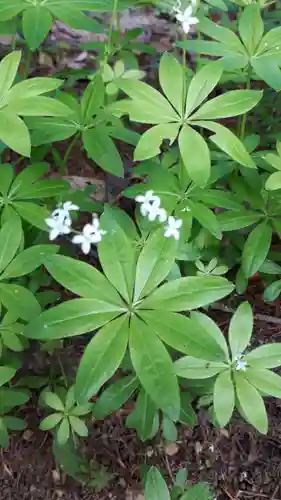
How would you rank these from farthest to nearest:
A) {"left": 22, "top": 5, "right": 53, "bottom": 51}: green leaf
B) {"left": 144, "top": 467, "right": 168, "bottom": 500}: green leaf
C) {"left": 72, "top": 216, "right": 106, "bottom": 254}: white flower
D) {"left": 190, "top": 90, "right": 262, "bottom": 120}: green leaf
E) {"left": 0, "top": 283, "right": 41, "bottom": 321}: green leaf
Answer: {"left": 22, "top": 5, "right": 53, "bottom": 51}: green leaf → {"left": 190, "top": 90, "right": 262, "bottom": 120}: green leaf → {"left": 0, "top": 283, "right": 41, "bottom": 321}: green leaf → {"left": 144, "top": 467, "right": 168, "bottom": 500}: green leaf → {"left": 72, "top": 216, "right": 106, "bottom": 254}: white flower

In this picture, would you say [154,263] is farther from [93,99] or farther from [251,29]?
[251,29]

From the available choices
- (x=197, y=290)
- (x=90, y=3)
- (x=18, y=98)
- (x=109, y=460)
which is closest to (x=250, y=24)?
(x=90, y=3)

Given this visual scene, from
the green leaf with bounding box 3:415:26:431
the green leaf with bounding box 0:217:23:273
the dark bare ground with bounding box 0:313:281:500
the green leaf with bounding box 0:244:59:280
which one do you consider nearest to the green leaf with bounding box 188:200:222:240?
the green leaf with bounding box 0:244:59:280

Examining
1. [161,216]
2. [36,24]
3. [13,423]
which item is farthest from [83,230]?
[36,24]

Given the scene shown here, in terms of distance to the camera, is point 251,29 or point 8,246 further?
point 251,29

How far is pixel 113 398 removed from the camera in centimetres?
186

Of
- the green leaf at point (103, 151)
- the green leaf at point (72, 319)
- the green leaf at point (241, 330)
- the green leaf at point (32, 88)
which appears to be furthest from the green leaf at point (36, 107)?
the green leaf at point (241, 330)

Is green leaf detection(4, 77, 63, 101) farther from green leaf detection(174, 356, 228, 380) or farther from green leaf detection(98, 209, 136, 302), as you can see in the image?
green leaf detection(174, 356, 228, 380)

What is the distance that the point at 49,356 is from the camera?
225 cm

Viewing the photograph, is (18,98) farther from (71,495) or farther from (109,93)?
(71,495)

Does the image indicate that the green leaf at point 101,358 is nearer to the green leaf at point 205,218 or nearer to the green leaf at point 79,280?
the green leaf at point 79,280

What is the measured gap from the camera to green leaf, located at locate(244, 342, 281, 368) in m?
1.81

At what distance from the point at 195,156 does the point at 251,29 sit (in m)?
0.65

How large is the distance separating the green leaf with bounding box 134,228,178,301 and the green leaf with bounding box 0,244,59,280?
355 mm
